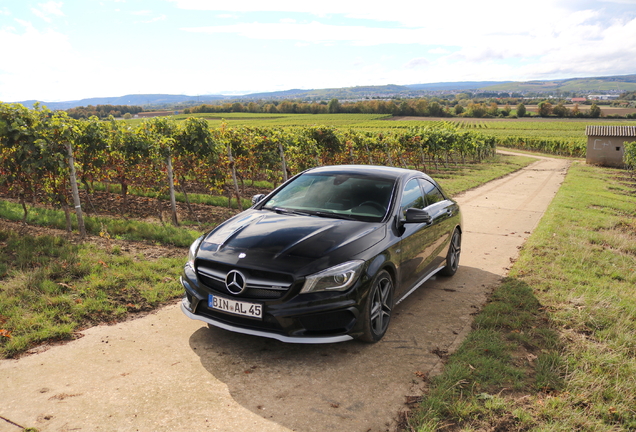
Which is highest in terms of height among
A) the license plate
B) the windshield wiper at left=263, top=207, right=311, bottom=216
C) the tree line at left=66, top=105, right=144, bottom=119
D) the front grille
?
the tree line at left=66, top=105, right=144, bottom=119

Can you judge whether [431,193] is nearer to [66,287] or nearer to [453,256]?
[453,256]

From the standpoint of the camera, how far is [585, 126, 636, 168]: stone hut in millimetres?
41031

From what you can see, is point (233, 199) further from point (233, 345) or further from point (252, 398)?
point (252, 398)

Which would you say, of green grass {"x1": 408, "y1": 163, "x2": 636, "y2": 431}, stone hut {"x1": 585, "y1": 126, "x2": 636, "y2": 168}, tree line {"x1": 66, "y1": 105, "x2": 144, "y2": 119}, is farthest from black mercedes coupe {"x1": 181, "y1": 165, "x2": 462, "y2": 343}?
stone hut {"x1": 585, "y1": 126, "x2": 636, "y2": 168}

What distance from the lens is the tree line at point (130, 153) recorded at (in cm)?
796

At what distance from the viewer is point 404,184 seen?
Answer: 5645 mm

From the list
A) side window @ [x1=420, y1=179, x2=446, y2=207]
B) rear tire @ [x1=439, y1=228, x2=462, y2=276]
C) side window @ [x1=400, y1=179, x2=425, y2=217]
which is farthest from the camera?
rear tire @ [x1=439, y1=228, x2=462, y2=276]

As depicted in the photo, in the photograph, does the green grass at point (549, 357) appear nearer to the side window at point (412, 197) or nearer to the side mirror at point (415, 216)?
the side mirror at point (415, 216)

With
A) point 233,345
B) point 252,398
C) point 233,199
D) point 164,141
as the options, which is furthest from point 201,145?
point 252,398

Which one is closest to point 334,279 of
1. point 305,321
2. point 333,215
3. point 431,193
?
point 305,321

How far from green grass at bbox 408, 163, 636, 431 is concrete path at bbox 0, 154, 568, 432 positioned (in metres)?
0.29

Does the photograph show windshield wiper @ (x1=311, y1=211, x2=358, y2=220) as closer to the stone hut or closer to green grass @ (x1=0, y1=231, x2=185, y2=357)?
green grass @ (x1=0, y1=231, x2=185, y2=357)

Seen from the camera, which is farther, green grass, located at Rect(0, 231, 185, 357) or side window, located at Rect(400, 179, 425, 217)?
side window, located at Rect(400, 179, 425, 217)

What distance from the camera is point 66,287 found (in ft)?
18.7
